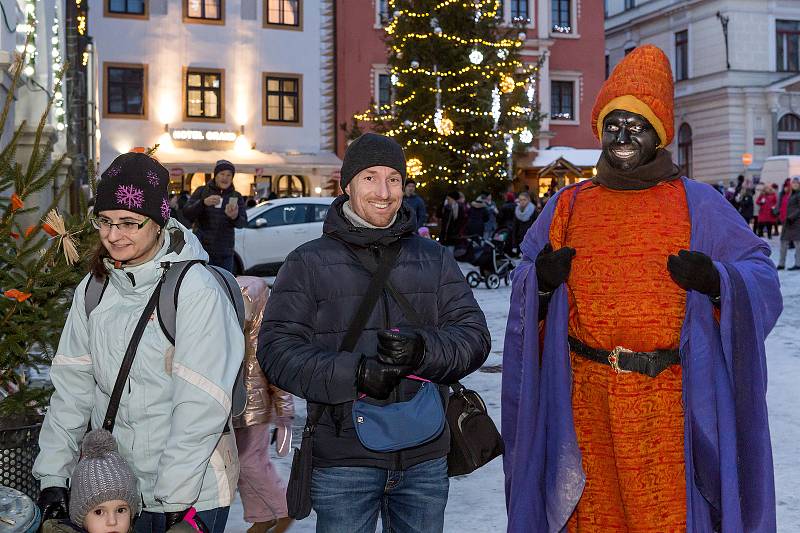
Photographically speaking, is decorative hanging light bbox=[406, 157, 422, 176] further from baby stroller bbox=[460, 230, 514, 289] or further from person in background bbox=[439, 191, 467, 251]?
baby stroller bbox=[460, 230, 514, 289]

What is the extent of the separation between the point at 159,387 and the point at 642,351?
5.38 feet

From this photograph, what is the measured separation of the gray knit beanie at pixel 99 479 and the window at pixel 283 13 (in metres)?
33.6

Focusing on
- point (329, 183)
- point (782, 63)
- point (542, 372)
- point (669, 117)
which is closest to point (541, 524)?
point (542, 372)

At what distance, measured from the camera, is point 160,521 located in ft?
10.7

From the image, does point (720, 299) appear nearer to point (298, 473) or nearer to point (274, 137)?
point (298, 473)

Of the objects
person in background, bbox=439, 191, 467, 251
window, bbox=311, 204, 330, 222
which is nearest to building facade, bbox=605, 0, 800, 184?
person in background, bbox=439, 191, 467, 251

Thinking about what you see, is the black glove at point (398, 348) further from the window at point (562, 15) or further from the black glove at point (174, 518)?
the window at point (562, 15)

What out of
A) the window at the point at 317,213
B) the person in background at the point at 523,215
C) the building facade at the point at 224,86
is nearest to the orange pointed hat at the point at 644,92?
the window at the point at 317,213

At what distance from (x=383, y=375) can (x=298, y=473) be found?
0.49m

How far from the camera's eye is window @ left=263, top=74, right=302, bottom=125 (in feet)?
118

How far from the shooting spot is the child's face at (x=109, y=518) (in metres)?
3.20

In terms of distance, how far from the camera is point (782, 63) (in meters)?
52.6

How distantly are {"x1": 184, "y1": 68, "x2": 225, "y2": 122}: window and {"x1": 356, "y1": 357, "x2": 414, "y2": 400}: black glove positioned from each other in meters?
32.7

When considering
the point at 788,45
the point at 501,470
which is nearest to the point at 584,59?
the point at 788,45
